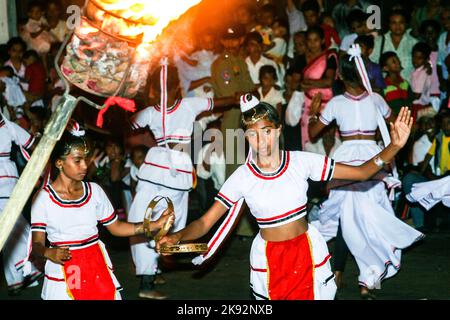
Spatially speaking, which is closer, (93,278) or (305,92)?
(93,278)

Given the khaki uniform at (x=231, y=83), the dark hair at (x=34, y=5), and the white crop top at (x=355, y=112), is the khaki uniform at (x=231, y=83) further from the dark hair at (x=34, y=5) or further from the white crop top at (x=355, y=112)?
the dark hair at (x=34, y=5)

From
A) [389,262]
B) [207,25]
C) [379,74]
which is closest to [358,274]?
[389,262]

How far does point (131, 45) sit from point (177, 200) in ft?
12.7

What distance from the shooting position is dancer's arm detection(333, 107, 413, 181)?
5.95 metres

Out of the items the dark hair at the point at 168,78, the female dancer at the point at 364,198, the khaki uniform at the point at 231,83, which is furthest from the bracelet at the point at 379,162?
the khaki uniform at the point at 231,83

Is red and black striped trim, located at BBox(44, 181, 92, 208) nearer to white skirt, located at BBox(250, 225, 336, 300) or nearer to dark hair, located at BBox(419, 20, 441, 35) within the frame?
white skirt, located at BBox(250, 225, 336, 300)

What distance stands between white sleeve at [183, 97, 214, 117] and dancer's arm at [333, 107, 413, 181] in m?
2.81

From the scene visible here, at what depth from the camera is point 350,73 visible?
8500mm

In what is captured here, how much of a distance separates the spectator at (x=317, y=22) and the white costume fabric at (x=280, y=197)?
221 inches

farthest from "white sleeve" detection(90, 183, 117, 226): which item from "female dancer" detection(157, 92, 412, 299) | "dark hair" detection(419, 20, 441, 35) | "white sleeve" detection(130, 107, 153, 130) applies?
"dark hair" detection(419, 20, 441, 35)

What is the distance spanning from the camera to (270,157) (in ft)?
20.4

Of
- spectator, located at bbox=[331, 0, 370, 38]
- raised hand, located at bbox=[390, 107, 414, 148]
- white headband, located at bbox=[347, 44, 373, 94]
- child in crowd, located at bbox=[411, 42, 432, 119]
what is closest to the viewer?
raised hand, located at bbox=[390, 107, 414, 148]

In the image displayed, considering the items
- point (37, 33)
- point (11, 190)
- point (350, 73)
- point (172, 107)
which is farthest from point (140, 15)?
point (37, 33)

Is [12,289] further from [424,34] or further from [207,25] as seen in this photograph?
[424,34]
